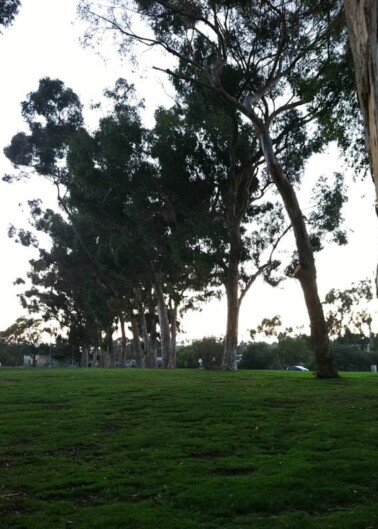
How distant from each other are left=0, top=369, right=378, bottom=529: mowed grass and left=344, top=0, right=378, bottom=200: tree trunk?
311cm

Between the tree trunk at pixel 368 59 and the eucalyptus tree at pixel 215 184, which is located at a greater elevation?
the eucalyptus tree at pixel 215 184

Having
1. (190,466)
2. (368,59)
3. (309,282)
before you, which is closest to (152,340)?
(309,282)

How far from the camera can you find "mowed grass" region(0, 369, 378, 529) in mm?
4840

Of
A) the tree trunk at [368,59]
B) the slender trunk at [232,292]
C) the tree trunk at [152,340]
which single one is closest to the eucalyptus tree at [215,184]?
the slender trunk at [232,292]

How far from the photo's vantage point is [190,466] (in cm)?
643

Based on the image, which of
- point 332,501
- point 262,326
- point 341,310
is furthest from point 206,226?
point 262,326

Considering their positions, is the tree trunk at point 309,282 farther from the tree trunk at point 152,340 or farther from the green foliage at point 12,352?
the green foliage at point 12,352

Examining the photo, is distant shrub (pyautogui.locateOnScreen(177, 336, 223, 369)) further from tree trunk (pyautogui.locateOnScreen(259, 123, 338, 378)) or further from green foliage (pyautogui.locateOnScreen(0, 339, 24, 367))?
tree trunk (pyautogui.locateOnScreen(259, 123, 338, 378))

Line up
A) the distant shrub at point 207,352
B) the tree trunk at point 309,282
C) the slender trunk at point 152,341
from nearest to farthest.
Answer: the tree trunk at point 309,282 → the slender trunk at point 152,341 → the distant shrub at point 207,352

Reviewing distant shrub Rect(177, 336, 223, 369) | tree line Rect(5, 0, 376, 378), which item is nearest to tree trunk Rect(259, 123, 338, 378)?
tree line Rect(5, 0, 376, 378)

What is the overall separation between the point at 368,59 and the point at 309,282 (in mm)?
16130

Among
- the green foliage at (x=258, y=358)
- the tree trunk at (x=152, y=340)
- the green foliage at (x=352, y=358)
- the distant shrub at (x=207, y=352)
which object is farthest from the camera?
the distant shrub at (x=207, y=352)

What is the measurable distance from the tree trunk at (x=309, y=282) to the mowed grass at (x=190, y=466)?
24.3 feet

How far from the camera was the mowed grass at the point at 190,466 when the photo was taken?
4.84m
